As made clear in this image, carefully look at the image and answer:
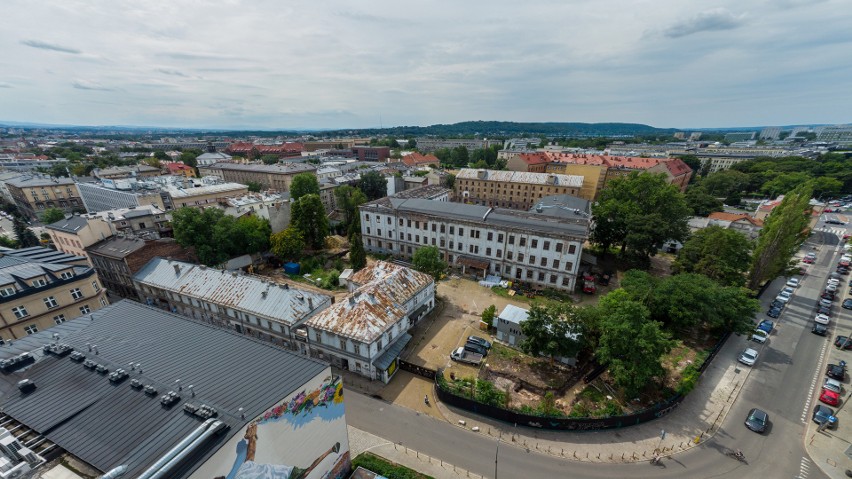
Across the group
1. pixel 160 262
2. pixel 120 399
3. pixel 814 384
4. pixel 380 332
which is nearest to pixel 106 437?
pixel 120 399

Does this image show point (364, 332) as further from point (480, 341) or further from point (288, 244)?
point (288, 244)

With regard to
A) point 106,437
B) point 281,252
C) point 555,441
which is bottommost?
point 555,441

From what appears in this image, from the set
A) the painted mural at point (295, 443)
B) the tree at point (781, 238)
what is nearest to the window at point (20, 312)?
the painted mural at point (295, 443)

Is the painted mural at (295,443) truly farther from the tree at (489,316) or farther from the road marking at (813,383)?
the road marking at (813,383)

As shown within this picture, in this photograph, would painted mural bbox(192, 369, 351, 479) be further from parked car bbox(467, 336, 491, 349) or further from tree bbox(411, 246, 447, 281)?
tree bbox(411, 246, 447, 281)

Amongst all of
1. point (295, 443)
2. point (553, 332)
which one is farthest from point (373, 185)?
point (295, 443)

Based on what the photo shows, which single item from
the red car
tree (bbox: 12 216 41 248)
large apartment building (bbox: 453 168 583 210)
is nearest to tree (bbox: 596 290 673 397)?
the red car

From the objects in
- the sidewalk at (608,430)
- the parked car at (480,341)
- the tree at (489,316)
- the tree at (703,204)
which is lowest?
the sidewalk at (608,430)

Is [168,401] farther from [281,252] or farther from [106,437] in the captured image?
[281,252]
